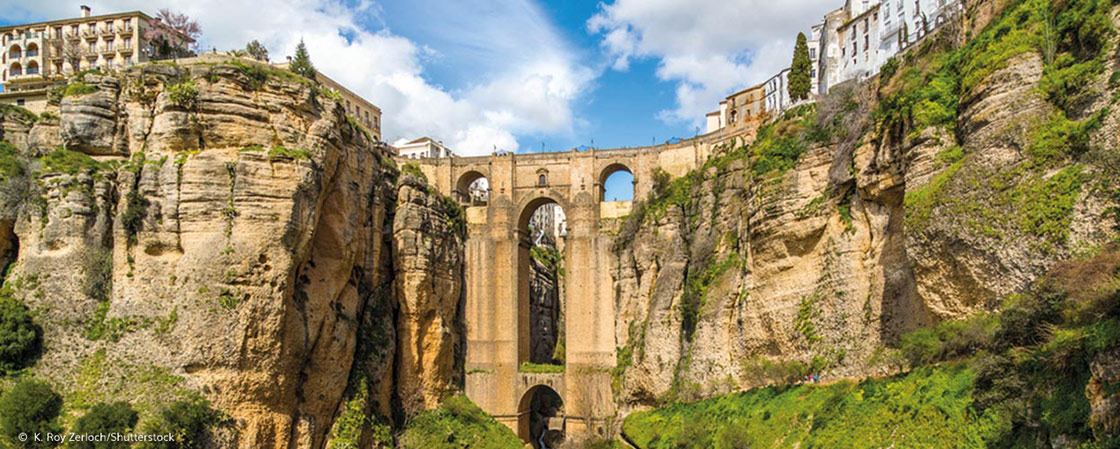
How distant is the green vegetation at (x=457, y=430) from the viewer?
36.7 m

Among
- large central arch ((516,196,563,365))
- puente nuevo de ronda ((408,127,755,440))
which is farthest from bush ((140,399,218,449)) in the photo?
large central arch ((516,196,563,365))

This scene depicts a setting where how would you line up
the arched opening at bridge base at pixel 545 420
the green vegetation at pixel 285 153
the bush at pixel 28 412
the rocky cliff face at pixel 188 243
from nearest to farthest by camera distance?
the bush at pixel 28 412, the rocky cliff face at pixel 188 243, the green vegetation at pixel 285 153, the arched opening at bridge base at pixel 545 420

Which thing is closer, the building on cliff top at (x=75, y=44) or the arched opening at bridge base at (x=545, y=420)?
the building on cliff top at (x=75, y=44)

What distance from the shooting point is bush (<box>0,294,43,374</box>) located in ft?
80.0

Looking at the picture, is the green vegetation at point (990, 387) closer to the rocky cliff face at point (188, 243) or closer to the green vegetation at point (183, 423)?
the rocky cliff face at point (188, 243)

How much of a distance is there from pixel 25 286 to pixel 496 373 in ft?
69.7

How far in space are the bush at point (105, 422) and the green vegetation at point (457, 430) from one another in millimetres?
14343

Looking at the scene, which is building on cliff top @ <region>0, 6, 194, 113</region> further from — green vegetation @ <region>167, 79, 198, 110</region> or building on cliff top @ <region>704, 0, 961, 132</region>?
building on cliff top @ <region>704, 0, 961, 132</region>

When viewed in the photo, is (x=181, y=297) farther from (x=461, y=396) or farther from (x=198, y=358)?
(x=461, y=396)

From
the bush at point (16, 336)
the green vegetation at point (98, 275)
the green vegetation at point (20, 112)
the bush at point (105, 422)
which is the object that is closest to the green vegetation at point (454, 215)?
the green vegetation at point (98, 275)

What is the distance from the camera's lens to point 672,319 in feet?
119

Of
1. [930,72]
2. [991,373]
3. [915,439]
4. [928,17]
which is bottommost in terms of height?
[915,439]

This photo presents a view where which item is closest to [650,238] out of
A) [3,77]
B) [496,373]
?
[496,373]

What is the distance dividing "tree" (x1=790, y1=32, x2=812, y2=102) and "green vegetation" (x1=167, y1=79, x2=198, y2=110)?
25.4 meters
